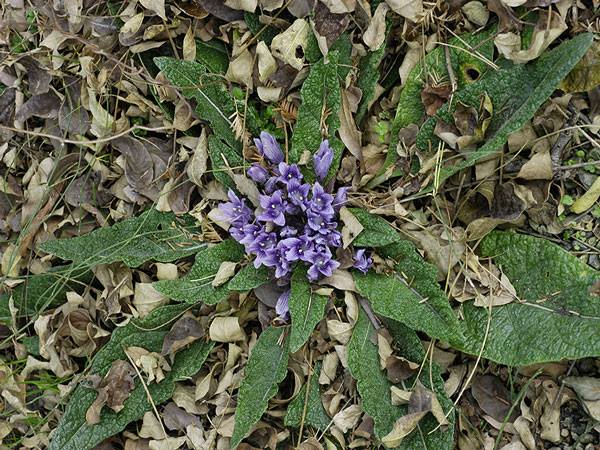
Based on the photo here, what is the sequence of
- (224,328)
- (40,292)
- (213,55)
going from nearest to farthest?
(224,328)
(213,55)
(40,292)

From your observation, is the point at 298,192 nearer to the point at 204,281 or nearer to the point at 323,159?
the point at 323,159

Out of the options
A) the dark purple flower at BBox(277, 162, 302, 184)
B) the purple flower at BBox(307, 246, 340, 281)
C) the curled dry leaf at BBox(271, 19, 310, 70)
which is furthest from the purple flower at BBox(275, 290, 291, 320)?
the curled dry leaf at BBox(271, 19, 310, 70)

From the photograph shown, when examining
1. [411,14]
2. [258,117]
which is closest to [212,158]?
[258,117]

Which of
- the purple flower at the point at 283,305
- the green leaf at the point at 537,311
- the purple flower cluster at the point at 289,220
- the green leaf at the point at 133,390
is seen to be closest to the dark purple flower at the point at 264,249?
the purple flower cluster at the point at 289,220

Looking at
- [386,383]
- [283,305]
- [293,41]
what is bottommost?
[386,383]

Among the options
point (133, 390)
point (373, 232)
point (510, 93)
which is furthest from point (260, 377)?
point (510, 93)

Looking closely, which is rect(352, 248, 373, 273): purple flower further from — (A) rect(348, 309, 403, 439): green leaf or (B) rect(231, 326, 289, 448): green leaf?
(B) rect(231, 326, 289, 448): green leaf
